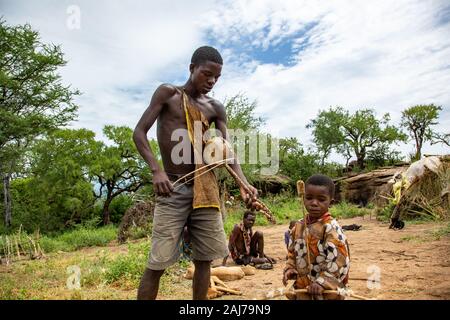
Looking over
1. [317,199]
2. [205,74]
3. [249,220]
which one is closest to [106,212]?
[249,220]

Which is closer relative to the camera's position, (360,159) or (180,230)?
(180,230)

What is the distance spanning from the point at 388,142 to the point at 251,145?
576 inches

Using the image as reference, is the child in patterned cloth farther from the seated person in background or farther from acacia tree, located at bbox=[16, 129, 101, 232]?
acacia tree, located at bbox=[16, 129, 101, 232]

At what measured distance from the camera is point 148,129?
2.55 metres

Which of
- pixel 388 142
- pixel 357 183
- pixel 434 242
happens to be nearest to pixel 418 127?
pixel 388 142

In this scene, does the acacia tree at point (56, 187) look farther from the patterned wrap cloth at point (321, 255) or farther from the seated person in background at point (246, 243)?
the patterned wrap cloth at point (321, 255)

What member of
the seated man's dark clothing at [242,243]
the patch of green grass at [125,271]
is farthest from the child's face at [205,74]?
the seated man's dark clothing at [242,243]

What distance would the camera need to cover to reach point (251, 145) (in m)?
23.8

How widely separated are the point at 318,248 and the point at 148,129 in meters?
1.40

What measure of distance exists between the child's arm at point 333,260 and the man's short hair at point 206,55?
1.36 metres

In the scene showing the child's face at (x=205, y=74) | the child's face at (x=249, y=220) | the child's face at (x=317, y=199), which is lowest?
the child's face at (x=249, y=220)

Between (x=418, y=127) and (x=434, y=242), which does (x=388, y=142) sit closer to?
(x=418, y=127)

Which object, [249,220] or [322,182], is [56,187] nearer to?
[249,220]

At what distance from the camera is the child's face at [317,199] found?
259 centimetres
